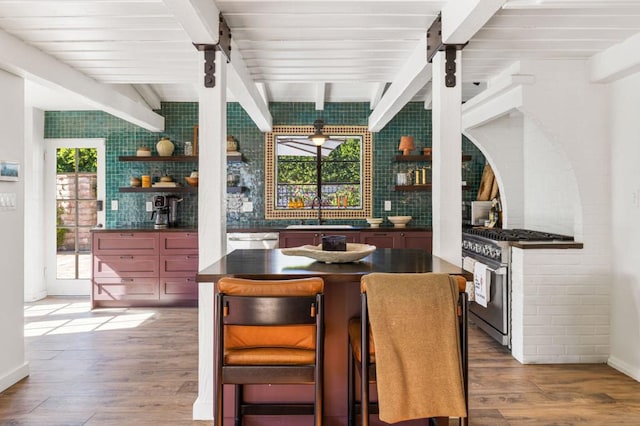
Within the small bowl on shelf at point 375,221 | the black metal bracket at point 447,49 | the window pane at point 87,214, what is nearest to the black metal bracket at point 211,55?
the black metal bracket at point 447,49

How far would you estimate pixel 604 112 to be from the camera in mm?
3512

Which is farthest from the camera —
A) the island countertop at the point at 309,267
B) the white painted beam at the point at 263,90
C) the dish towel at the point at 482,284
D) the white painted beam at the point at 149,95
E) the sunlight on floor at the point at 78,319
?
the white painted beam at the point at 149,95

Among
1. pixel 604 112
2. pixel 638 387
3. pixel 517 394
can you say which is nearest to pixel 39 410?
pixel 517 394

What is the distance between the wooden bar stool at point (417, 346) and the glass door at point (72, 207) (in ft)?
17.0

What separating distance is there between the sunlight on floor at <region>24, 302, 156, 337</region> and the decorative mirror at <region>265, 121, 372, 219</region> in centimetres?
210

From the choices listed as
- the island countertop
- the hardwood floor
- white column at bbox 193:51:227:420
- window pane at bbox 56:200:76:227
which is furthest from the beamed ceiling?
window pane at bbox 56:200:76:227

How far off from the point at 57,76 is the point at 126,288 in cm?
270

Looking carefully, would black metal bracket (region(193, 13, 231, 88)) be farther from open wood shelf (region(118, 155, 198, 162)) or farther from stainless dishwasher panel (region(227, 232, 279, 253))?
open wood shelf (region(118, 155, 198, 162))

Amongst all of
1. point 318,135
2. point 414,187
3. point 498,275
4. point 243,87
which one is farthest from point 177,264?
point 498,275

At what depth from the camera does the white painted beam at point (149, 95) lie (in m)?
5.43

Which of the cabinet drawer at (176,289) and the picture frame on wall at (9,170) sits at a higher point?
the picture frame on wall at (9,170)

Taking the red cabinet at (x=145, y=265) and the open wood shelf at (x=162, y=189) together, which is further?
the open wood shelf at (x=162, y=189)

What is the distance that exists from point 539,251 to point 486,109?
4.71 feet

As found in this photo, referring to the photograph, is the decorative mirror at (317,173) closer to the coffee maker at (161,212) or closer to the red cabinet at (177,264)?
the red cabinet at (177,264)
